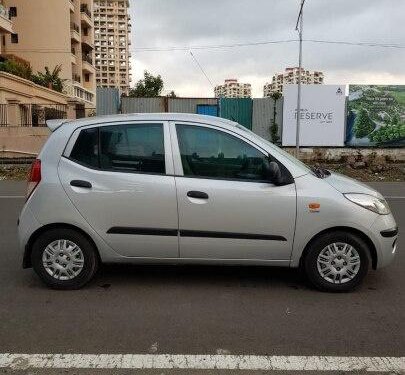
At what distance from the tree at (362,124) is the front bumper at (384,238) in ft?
A: 52.3

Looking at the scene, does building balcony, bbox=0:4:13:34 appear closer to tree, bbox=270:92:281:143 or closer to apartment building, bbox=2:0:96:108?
apartment building, bbox=2:0:96:108

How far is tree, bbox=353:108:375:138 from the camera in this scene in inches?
766

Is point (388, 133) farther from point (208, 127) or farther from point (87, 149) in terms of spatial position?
point (87, 149)

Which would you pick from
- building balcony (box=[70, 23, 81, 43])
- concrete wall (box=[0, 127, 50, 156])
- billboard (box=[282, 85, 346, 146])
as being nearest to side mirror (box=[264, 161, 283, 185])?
billboard (box=[282, 85, 346, 146])

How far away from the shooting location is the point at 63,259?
449 cm

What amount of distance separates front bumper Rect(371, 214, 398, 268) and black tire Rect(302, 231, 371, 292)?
11cm

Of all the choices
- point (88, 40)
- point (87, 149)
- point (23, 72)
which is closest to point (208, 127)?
point (87, 149)

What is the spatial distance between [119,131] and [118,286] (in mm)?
1536

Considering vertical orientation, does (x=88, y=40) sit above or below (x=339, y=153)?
above

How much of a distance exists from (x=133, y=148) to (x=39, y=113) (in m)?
20.1

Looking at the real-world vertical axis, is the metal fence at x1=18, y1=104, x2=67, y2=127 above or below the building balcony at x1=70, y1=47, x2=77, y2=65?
below

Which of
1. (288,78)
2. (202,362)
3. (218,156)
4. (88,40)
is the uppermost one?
(88,40)

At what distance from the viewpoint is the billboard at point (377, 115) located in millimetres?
19406

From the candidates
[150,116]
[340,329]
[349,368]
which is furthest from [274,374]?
[150,116]
